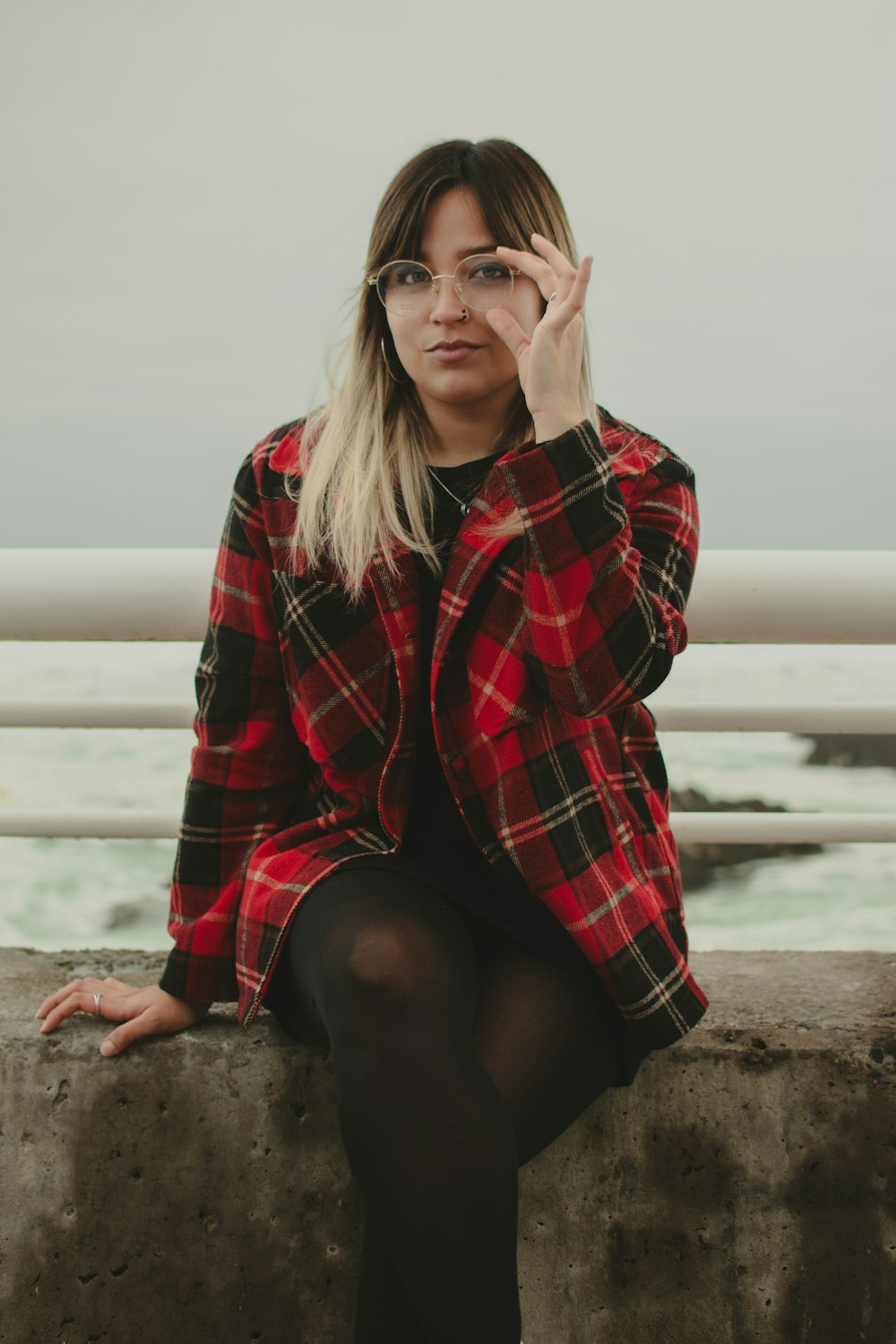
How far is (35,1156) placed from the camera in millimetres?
1536

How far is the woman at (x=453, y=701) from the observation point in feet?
A: 4.61

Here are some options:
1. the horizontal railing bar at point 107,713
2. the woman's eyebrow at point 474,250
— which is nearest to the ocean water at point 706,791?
the horizontal railing bar at point 107,713

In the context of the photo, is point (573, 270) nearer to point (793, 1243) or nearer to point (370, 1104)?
point (370, 1104)

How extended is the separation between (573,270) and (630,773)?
683mm

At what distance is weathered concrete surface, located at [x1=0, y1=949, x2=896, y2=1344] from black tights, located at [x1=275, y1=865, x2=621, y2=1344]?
0.54 ft

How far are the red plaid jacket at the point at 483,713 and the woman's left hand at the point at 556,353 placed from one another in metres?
0.04

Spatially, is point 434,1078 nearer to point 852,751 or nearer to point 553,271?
point 553,271

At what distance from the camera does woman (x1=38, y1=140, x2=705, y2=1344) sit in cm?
140

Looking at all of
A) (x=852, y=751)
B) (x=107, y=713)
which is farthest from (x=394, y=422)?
(x=852, y=751)

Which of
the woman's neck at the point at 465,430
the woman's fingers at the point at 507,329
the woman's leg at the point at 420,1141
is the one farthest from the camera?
the woman's neck at the point at 465,430

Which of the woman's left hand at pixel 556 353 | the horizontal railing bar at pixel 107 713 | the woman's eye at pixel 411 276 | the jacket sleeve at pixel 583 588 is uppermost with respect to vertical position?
the woman's eye at pixel 411 276

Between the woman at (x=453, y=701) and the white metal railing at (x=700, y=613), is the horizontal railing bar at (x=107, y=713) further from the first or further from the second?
the woman at (x=453, y=701)

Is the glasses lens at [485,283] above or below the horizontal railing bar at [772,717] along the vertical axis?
above

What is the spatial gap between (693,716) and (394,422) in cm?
64
